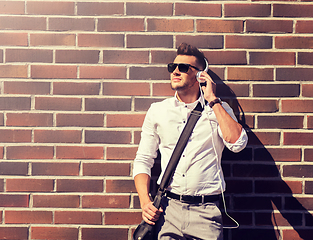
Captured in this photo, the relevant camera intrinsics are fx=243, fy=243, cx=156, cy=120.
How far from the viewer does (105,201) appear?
2.14 meters

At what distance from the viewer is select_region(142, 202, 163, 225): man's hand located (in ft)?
5.70

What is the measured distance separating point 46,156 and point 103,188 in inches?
22.6

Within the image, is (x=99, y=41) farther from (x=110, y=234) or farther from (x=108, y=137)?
(x=110, y=234)

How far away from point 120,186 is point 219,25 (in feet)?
5.46

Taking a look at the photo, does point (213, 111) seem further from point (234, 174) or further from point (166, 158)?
point (234, 174)

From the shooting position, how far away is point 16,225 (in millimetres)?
2135

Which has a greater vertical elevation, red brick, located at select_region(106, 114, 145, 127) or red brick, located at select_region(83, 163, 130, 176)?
red brick, located at select_region(106, 114, 145, 127)

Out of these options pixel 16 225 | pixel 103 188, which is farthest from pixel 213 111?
pixel 16 225

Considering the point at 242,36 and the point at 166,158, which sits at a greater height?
the point at 242,36

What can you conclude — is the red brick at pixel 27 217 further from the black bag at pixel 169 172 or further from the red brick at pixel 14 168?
the black bag at pixel 169 172

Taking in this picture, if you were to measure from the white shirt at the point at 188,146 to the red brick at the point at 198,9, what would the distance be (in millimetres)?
780

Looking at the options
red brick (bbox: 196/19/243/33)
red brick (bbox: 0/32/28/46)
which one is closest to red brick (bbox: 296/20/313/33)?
red brick (bbox: 196/19/243/33)

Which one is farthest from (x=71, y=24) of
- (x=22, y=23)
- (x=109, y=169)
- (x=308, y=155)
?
(x=308, y=155)

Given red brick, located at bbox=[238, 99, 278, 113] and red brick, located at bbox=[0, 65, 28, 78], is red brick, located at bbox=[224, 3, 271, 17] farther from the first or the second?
red brick, located at bbox=[0, 65, 28, 78]
